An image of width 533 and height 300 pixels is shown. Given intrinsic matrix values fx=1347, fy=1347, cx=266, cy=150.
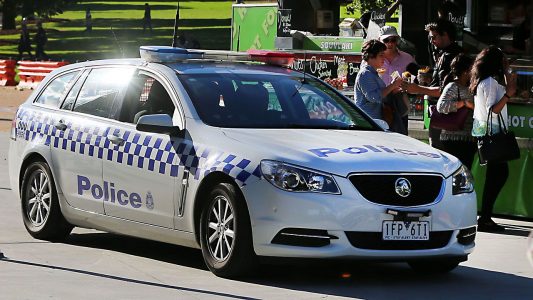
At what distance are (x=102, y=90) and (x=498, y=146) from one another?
3358 mm

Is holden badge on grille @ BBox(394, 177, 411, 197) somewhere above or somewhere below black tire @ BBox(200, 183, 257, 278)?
above

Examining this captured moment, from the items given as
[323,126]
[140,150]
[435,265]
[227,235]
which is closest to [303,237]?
[227,235]

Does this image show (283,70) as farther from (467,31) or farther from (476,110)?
(467,31)

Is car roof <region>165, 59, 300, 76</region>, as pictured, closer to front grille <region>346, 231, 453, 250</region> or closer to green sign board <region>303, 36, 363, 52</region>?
front grille <region>346, 231, 453, 250</region>

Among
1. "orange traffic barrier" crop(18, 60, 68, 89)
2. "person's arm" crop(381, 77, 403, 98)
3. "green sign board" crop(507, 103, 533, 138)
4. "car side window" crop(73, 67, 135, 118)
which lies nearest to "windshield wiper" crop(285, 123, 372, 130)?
"car side window" crop(73, 67, 135, 118)

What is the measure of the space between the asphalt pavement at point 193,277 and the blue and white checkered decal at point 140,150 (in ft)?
2.21

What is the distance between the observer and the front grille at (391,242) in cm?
805

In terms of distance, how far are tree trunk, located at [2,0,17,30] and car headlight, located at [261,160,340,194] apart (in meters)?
63.7

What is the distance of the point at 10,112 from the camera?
27.7 metres

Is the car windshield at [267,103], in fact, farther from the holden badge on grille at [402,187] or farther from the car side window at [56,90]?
the car side window at [56,90]

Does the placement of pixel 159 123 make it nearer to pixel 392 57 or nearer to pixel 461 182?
pixel 461 182

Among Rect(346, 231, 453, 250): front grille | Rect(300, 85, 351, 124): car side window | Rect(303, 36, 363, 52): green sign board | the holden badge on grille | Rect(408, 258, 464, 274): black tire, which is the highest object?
Rect(300, 85, 351, 124): car side window

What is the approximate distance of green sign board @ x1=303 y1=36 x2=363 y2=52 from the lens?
1644 centimetres

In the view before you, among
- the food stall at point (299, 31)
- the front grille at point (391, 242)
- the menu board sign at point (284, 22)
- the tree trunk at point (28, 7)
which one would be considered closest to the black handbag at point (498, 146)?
the front grille at point (391, 242)
